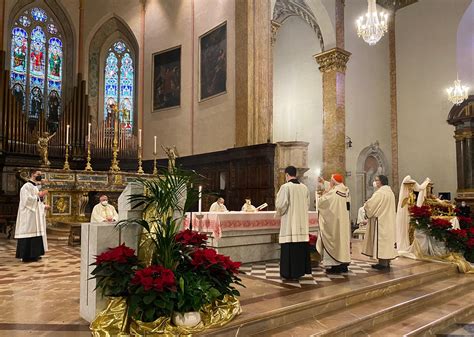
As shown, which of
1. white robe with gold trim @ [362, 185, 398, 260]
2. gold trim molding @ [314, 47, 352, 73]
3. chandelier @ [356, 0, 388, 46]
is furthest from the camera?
gold trim molding @ [314, 47, 352, 73]

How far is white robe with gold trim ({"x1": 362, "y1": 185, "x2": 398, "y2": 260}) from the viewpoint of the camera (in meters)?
6.72

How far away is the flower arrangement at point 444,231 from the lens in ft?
25.6

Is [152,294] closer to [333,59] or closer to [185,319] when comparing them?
[185,319]

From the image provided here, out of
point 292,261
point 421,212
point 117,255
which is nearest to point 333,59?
point 421,212

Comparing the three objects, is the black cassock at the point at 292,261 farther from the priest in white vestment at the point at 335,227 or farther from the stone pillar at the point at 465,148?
the stone pillar at the point at 465,148

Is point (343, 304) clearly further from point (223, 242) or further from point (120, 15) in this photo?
point (120, 15)

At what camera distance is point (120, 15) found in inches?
689

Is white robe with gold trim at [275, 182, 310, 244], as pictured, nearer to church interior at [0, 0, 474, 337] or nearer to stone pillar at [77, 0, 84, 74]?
church interior at [0, 0, 474, 337]

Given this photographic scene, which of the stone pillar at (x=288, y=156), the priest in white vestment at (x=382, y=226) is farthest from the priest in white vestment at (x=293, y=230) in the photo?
the stone pillar at (x=288, y=156)

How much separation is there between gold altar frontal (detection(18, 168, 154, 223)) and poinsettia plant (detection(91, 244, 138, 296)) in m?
8.62

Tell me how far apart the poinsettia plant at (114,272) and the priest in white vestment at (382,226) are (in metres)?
4.69

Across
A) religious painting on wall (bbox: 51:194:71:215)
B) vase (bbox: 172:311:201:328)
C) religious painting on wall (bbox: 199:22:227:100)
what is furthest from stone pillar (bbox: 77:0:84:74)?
vase (bbox: 172:311:201:328)

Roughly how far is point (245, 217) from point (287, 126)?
12.5m

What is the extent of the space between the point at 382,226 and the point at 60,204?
9.32 meters
